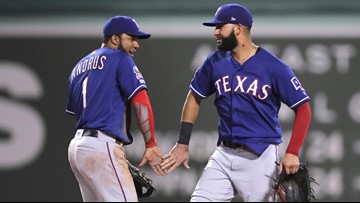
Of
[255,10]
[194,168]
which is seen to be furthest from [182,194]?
[255,10]

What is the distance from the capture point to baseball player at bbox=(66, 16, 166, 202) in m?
5.38

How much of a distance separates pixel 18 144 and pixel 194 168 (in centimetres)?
158

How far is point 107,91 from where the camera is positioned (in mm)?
5477

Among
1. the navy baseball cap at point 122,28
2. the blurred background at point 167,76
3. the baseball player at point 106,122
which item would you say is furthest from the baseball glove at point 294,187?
the blurred background at point 167,76

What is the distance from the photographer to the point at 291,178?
557cm

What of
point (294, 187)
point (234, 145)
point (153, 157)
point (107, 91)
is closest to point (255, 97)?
point (234, 145)

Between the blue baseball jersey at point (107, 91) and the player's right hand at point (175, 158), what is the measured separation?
35 cm

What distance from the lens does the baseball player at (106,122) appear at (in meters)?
5.38

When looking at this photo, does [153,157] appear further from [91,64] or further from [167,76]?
[167,76]

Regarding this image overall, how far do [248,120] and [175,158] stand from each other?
0.59 meters

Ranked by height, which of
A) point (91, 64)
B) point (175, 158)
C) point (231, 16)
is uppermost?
point (231, 16)

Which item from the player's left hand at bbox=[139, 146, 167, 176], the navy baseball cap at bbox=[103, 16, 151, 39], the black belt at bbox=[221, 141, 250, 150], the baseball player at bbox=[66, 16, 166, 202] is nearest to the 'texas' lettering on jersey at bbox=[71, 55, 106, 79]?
the baseball player at bbox=[66, 16, 166, 202]

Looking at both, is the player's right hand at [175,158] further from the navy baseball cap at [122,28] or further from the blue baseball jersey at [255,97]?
the navy baseball cap at [122,28]

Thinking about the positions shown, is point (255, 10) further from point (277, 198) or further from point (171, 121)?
point (277, 198)
